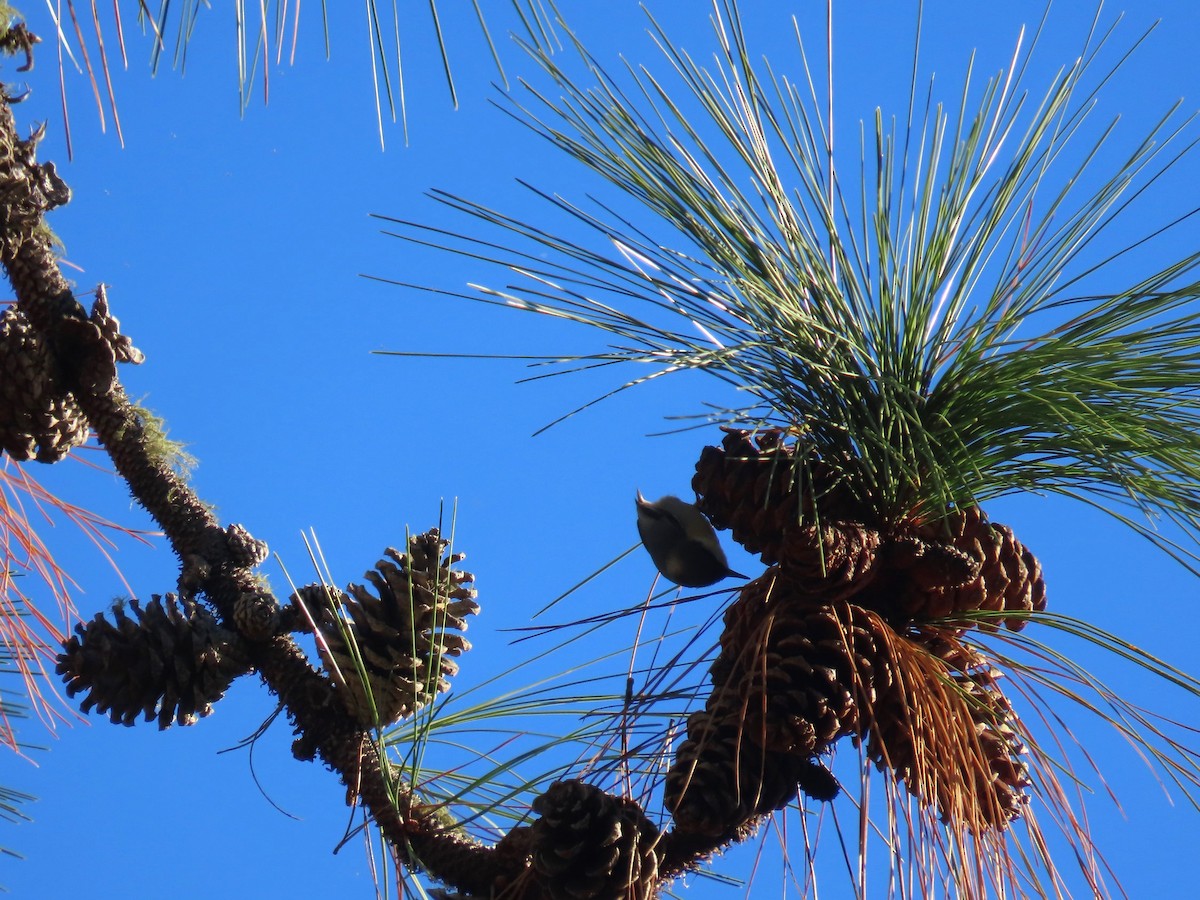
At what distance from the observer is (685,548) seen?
0.91 meters

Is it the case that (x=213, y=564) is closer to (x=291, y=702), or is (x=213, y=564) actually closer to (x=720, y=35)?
(x=291, y=702)

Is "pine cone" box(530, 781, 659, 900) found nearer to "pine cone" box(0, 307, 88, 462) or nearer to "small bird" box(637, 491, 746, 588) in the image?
"small bird" box(637, 491, 746, 588)

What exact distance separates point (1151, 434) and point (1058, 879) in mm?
291

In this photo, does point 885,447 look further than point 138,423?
No

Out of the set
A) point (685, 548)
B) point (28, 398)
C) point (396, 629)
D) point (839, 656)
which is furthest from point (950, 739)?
point (28, 398)

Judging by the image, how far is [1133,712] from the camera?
0.86m

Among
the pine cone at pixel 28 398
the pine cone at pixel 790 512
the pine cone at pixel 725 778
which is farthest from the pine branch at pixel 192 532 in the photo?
the pine cone at pixel 790 512

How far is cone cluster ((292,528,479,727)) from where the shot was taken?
2.83ft

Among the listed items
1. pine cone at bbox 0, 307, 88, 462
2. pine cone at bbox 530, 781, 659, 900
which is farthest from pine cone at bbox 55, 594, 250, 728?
pine cone at bbox 530, 781, 659, 900

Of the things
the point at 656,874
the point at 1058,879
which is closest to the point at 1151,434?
the point at 1058,879

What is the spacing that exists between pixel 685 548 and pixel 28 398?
1.49 feet

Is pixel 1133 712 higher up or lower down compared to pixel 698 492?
lower down

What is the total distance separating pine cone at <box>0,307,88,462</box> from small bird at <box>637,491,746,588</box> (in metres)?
0.41

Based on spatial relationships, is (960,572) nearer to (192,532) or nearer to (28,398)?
(192,532)
